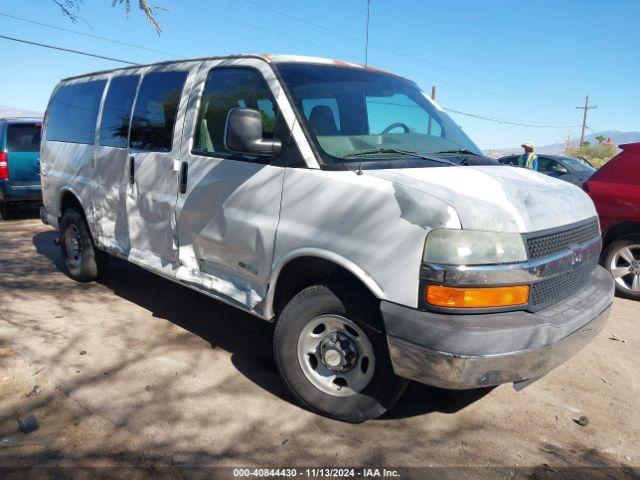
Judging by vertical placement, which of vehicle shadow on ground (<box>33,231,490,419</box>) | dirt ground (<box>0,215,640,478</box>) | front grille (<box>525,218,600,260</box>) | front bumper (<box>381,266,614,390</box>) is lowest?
vehicle shadow on ground (<box>33,231,490,419</box>)

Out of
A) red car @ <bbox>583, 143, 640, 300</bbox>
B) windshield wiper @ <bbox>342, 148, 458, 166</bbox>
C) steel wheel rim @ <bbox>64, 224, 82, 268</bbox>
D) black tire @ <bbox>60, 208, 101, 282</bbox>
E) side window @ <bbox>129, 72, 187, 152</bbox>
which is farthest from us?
red car @ <bbox>583, 143, 640, 300</bbox>

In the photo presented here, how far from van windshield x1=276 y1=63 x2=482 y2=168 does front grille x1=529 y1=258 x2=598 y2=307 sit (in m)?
1.07

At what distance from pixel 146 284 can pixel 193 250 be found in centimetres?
223

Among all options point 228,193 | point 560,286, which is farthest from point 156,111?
point 560,286

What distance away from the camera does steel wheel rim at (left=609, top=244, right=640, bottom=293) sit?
5.84 meters

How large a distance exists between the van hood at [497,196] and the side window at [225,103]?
2.90 feet

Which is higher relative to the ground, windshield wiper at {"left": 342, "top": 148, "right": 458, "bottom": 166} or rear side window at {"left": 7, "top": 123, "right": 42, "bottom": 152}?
windshield wiper at {"left": 342, "top": 148, "right": 458, "bottom": 166}

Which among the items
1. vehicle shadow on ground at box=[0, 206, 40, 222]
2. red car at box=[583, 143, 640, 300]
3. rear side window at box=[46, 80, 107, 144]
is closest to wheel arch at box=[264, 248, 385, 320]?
rear side window at box=[46, 80, 107, 144]

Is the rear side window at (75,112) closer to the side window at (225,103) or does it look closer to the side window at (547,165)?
the side window at (225,103)

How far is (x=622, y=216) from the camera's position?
5.84 meters

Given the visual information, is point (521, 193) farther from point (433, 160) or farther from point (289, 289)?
point (289, 289)

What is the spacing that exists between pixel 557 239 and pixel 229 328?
2.82m

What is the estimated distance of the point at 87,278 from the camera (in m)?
5.60

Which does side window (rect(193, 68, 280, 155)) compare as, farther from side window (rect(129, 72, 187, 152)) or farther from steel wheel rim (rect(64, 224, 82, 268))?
steel wheel rim (rect(64, 224, 82, 268))
